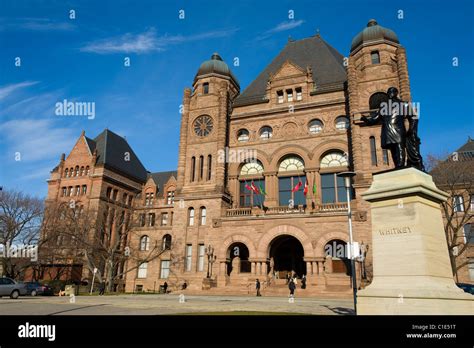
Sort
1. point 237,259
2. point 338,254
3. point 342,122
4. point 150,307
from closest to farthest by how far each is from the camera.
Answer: point 150,307 < point 338,254 < point 237,259 < point 342,122

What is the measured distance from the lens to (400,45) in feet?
115

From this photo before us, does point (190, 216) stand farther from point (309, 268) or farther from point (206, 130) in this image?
point (309, 268)

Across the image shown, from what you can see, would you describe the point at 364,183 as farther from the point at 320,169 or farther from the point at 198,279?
the point at 198,279

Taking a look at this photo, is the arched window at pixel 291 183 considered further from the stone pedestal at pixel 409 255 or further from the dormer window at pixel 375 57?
the stone pedestal at pixel 409 255

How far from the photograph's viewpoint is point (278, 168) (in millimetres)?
37344

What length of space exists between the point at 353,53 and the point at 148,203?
37373 millimetres

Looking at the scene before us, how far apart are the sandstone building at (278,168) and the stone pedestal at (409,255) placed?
61.1ft

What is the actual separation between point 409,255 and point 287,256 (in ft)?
84.2

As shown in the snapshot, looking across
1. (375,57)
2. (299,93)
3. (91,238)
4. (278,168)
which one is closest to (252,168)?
(278,168)

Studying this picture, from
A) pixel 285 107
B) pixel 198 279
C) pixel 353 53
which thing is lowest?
pixel 198 279

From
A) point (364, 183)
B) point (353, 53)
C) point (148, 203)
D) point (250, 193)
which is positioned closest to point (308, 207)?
point (364, 183)

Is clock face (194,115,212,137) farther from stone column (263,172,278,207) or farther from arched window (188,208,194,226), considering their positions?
arched window (188,208,194,226)

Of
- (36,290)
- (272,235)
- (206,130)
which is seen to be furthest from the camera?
(206,130)

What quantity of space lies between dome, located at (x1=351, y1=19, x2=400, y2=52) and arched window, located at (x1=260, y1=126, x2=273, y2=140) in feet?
39.7
